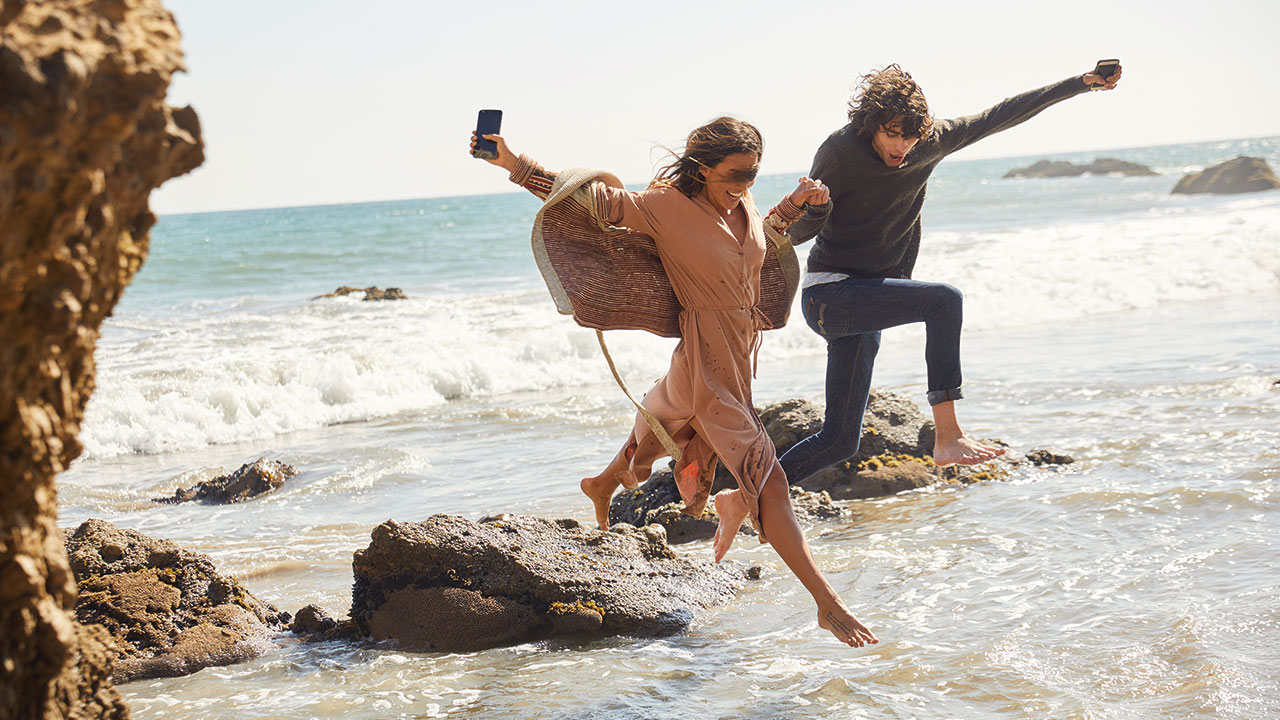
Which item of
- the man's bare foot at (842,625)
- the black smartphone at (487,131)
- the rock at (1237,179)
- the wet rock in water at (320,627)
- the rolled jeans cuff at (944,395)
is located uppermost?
the rock at (1237,179)

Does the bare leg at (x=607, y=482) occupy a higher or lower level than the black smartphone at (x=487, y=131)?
lower

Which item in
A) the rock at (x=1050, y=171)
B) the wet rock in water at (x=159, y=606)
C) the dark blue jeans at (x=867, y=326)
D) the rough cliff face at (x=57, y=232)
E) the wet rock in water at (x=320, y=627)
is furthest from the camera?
the rock at (x=1050, y=171)

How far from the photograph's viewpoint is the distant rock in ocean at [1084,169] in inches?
2640

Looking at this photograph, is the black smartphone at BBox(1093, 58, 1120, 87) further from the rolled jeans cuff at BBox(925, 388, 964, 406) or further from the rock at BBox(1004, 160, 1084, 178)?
the rock at BBox(1004, 160, 1084, 178)

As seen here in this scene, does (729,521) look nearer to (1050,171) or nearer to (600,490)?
(600,490)

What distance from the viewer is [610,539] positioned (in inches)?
211

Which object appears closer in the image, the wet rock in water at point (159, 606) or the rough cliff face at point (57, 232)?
the rough cliff face at point (57, 232)

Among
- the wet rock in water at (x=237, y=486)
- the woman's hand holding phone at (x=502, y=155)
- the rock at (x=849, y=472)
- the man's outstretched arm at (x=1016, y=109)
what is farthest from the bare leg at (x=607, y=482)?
the wet rock in water at (x=237, y=486)

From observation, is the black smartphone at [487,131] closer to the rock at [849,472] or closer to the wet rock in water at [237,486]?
the rock at [849,472]

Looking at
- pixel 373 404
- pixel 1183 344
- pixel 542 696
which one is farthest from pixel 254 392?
pixel 1183 344

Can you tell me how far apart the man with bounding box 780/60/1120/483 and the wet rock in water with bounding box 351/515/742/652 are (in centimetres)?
92

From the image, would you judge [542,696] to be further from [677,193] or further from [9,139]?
[9,139]

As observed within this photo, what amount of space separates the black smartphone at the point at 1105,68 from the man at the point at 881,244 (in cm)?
1

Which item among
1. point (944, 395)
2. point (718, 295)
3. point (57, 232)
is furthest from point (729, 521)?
point (57, 232)
